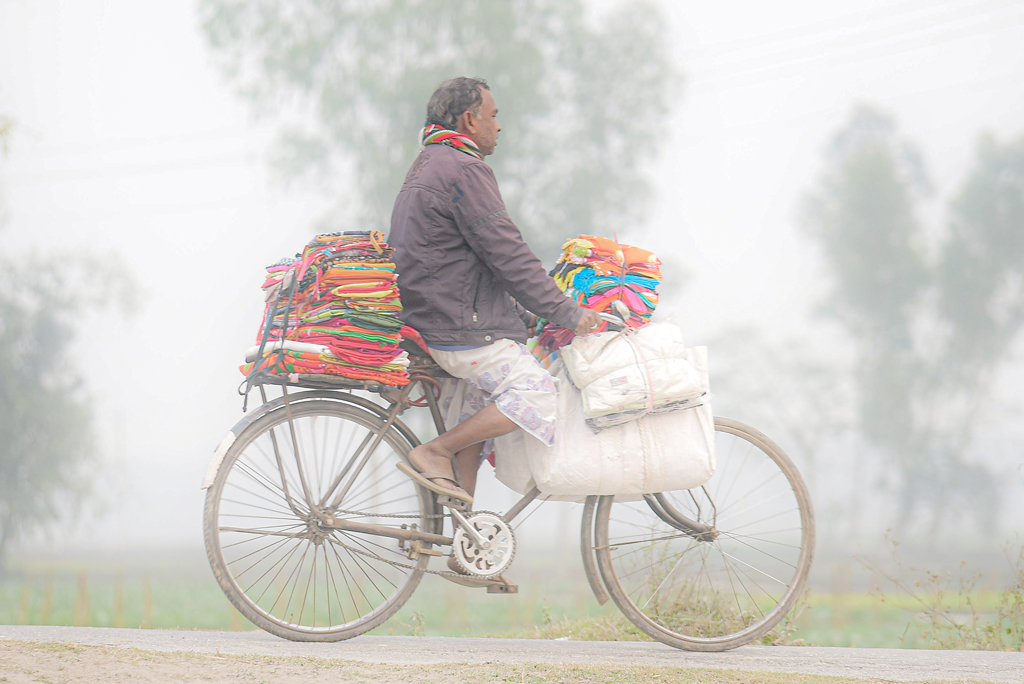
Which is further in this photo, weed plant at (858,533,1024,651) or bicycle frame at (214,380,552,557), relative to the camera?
weed plant at (858,533,1024,651)

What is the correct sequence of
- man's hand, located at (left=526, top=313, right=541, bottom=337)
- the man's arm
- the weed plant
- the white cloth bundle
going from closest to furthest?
the man's arm, the white cloth bundle, man's hand, located at (left=526, top=313, right=541, bottom=337), the weed plant

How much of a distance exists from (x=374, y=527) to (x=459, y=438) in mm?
429

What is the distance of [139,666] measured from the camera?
8.04ft

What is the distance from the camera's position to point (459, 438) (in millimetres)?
2916

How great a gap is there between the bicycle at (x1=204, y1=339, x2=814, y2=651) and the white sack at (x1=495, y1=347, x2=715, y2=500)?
0.17 meters

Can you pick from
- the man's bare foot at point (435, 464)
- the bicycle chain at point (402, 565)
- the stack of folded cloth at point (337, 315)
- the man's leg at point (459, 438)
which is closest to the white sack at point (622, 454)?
the man's leg at point (459, 438)

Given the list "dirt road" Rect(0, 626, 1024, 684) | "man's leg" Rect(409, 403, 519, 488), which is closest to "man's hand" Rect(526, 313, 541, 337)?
"man's leg" Rect(409, 403, 519, 488)

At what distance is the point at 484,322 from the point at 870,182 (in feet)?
42.7

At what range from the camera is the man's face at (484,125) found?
2.93 meters

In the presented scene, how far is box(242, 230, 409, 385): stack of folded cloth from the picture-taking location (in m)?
2.78

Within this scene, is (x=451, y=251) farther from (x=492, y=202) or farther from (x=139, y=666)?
(x=139, y=666)

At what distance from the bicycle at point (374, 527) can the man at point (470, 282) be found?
6.7 inches

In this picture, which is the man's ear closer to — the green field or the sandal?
the sandal

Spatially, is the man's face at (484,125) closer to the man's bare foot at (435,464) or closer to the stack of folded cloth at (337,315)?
the stack of folded cloth at (337,315)
